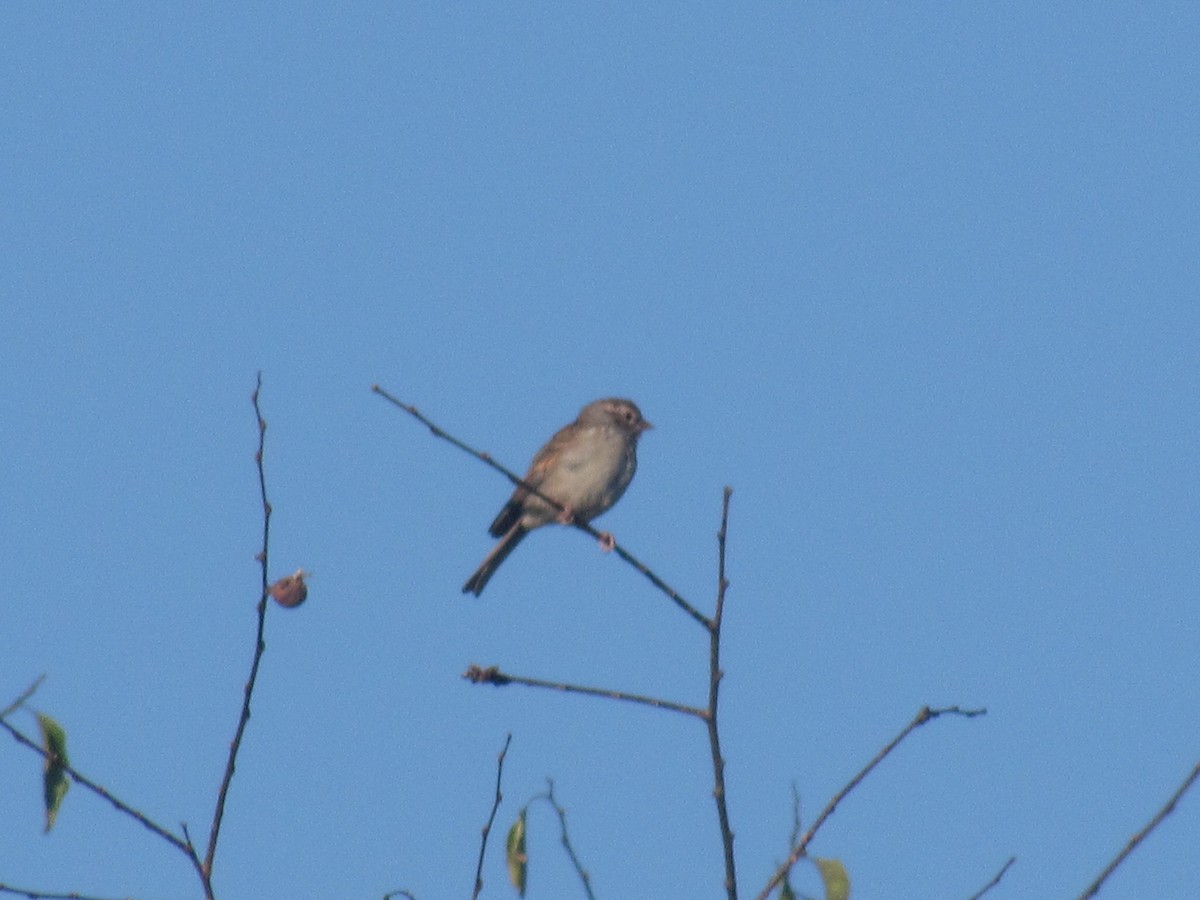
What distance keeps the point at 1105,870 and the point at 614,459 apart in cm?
758

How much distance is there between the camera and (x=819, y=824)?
411 cm

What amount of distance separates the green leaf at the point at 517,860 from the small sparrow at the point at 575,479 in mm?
5879

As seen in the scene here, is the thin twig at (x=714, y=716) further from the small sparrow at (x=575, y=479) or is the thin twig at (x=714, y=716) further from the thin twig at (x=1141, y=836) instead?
the small sparrow at (x=575, y=479)

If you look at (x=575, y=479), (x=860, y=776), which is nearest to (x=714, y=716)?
(x=860, y=776)

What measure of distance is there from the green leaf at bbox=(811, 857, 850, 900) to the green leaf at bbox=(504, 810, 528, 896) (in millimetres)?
808

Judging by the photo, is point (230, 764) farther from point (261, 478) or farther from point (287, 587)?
point (287, 587)

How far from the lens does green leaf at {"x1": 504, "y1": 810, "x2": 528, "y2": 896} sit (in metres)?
4.96

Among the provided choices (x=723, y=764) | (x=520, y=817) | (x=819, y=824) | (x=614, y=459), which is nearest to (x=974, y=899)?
(x=819, y=824)

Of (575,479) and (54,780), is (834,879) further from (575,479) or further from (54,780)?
(575,479)

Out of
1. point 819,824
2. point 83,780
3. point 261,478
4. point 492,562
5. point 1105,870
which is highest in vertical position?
point 492,562

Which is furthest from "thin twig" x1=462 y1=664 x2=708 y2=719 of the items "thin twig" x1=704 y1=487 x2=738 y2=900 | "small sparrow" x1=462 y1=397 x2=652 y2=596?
"small sparrow" x1=462 y1=397 x2=652 y2=596

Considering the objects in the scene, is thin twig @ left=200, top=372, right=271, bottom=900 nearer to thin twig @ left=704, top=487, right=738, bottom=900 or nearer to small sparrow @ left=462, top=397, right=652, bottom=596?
thin twig @ left=704, top=487, right=738, bottom=900

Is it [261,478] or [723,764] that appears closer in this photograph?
[723,764]

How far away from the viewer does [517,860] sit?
4.99 metres
